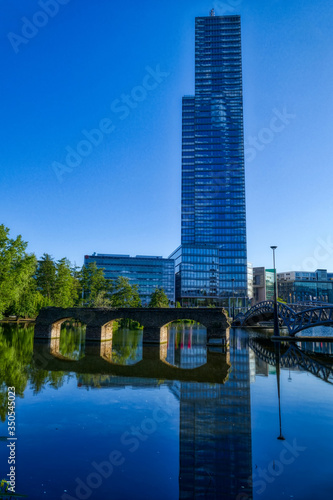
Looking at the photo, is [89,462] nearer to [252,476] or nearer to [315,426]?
[252,476]

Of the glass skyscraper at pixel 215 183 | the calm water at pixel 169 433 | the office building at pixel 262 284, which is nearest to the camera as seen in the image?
the calm water at pixel 169 433

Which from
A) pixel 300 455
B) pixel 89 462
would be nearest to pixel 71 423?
pixel 89 462

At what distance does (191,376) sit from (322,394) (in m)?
8.12

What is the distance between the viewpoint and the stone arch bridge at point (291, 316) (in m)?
42.1

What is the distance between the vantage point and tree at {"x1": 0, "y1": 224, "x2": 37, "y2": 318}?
43531 mm

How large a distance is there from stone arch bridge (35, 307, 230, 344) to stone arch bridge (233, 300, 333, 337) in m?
10.8

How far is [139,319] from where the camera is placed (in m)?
43.2

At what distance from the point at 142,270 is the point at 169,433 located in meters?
138

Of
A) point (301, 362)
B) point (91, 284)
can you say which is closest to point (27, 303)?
point (91, 284)

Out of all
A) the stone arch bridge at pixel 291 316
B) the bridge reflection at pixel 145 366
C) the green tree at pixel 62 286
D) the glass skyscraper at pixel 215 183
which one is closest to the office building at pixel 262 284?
the glass skyscraper at pixel 215 183

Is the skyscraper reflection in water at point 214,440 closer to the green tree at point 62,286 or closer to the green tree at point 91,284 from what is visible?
the green tree at point 62,286

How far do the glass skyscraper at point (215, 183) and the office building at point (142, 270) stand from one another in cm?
2115

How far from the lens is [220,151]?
423ft

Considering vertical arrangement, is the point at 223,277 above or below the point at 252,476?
above
